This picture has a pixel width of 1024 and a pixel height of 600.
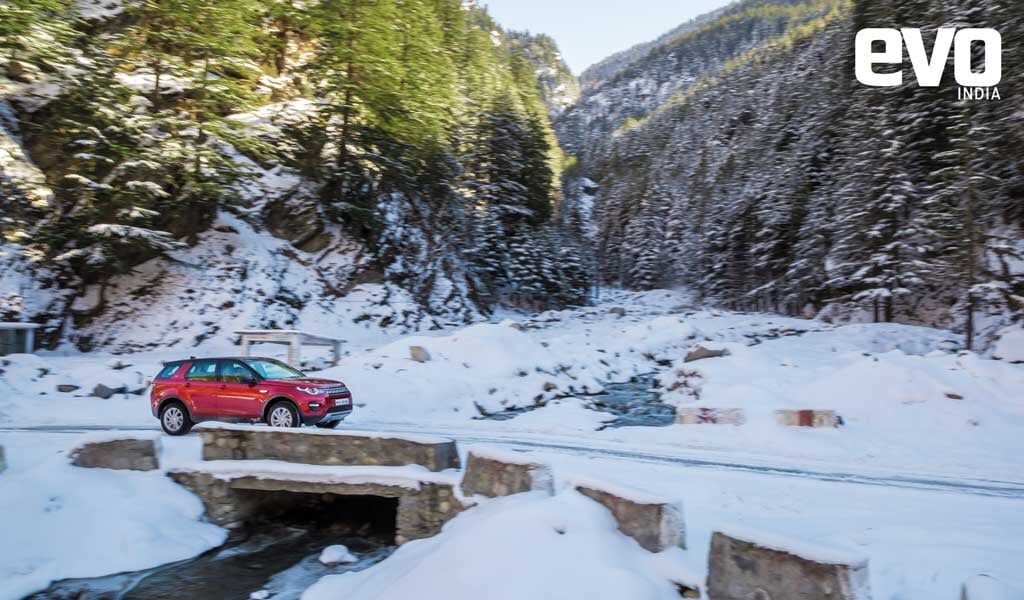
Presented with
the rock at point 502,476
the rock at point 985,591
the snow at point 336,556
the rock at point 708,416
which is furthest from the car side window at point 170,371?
the rock at point 985,591

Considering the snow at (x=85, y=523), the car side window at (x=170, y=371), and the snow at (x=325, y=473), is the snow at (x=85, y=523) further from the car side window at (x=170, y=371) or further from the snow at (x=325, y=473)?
the car side window at (x=170, y=371)

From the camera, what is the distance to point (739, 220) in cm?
5944

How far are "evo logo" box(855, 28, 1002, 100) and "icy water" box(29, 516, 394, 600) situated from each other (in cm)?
2637

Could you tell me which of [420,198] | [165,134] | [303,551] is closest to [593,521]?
[303,551]

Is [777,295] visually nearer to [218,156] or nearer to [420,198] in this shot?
[420,198]

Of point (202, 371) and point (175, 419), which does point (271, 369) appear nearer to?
point (202, 371)

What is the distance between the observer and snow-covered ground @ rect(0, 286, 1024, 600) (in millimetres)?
6031

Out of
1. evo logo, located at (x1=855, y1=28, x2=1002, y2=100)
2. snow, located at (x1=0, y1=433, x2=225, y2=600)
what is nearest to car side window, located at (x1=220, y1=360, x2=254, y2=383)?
snow, located at (x1=0, y1=433, x2=225, y2=600)

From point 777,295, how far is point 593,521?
49787mm

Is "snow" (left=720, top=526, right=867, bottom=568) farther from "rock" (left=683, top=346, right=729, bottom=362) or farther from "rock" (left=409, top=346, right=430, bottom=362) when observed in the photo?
"rock" (left=683, top=346, right=729, bottom=362)

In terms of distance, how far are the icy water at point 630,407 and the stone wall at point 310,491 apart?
6078mm

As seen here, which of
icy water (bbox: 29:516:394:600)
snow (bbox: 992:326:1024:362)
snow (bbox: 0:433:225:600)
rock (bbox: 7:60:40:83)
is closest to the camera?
icy water (bbox: 29:516:394:600)

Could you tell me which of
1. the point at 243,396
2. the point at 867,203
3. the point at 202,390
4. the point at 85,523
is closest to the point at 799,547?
the point at 85,523

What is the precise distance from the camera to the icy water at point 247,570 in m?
7.68
